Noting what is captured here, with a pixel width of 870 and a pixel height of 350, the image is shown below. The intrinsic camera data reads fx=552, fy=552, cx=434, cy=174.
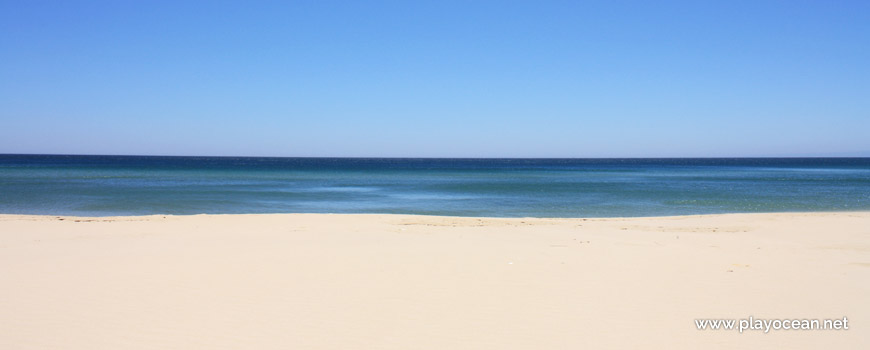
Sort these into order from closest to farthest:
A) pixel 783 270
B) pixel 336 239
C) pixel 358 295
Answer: pixel 358 295
pixel 783 270
pixel 336 239

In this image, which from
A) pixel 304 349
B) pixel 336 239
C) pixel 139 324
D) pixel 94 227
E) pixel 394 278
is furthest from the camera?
pixel 94 227

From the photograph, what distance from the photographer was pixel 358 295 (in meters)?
6.05

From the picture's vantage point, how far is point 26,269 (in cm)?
723

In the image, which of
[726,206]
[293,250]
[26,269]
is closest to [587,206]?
[726,206]

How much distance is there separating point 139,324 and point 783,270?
7.76 metres

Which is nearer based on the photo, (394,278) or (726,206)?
(394,278)

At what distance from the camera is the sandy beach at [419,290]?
481 centimetres

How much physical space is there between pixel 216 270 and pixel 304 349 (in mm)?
3232

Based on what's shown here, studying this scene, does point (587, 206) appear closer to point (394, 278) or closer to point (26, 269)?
point (394, 278)

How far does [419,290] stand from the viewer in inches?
247

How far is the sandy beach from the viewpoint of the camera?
4.81 metres

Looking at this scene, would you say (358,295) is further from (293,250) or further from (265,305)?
(293,250)

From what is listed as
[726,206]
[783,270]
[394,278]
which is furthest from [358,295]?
[726,206]

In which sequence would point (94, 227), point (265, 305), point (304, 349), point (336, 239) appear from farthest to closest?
point (94, 227)
point (336, 239)
point (265, 305)
point (304, 349)
